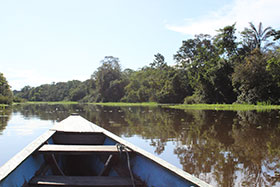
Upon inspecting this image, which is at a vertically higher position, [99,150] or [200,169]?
[99,150]

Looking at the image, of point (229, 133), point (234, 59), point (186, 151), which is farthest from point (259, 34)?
point (186, 151)

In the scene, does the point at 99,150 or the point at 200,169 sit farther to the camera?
the point at 200,169

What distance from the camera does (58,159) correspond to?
10.3ft

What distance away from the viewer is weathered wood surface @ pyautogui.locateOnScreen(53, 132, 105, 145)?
384cm

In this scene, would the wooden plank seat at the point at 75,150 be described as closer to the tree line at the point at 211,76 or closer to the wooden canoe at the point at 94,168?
the wooden canoe at the point at 94,168

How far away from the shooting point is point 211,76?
84.5 feet

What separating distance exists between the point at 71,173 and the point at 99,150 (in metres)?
1.04

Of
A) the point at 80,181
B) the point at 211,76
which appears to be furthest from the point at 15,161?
the point at 211,76

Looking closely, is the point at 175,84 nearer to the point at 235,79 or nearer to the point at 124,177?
the point at 235,79

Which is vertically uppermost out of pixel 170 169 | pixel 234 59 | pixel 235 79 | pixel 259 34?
pixel 259 34

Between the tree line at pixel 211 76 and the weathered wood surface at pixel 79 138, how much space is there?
18.0 metres

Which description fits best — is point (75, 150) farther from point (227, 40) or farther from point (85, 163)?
point (227, 40)

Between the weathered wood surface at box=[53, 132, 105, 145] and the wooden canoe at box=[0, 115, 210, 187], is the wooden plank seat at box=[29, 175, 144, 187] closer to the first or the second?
the wooden canoe at box=[0, 115, 210, 187]

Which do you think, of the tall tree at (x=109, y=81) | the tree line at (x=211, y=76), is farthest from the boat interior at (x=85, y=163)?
the tall tree at (x=109, y=81)
